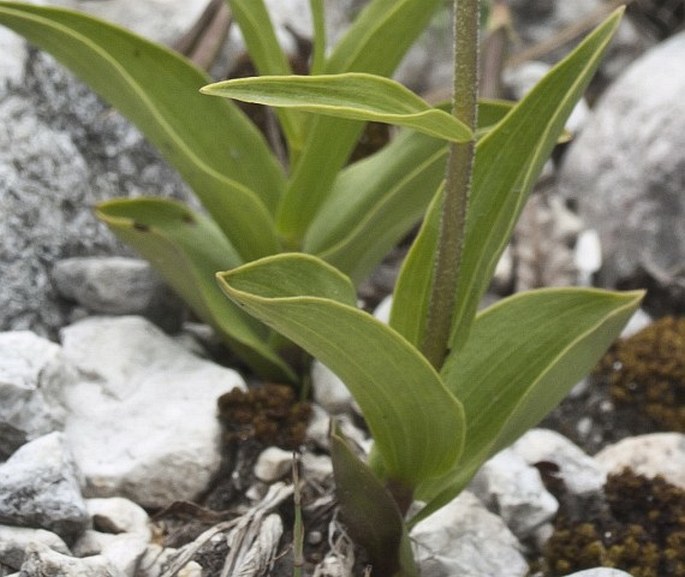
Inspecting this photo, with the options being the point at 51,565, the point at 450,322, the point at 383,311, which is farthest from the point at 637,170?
the point at 51,565

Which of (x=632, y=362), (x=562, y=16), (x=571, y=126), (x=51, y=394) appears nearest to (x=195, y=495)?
(x=51, y=394)

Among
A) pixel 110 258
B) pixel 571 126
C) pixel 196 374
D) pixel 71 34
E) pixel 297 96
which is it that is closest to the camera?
pixel 297 96

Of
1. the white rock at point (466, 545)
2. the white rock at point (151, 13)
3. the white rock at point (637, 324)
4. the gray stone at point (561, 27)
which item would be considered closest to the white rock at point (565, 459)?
the white rock at point (466, 545)

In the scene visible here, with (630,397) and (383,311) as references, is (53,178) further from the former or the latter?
(630,397)

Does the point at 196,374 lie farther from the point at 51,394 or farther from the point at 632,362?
the point at 632,362

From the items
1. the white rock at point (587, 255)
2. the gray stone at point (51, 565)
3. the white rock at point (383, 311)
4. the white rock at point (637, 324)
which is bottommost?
the gray stone at point (51, 565)

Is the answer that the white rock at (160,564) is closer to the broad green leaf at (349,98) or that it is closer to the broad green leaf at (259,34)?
the broad green leaf at (349,98)
